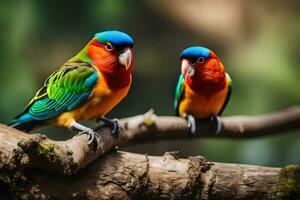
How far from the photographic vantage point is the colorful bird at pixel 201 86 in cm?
186

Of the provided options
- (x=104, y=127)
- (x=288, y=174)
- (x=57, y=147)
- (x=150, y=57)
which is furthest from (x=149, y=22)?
(x=57, y=147)

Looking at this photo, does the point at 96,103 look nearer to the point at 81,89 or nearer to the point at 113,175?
the point at 81,89

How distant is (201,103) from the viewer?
233 cm

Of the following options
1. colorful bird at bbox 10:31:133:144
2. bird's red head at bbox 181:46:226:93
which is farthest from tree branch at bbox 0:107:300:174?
bird's red head at bbox 181:46:226:93

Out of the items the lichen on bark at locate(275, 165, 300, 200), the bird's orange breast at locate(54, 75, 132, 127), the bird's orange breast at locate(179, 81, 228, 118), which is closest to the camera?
the lichen on bark at locate(275, 165, 300, 200)

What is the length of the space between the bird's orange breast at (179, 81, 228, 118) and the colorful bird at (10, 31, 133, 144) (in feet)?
Result: 1.91

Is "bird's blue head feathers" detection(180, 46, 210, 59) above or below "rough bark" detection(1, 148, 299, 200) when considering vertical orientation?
above

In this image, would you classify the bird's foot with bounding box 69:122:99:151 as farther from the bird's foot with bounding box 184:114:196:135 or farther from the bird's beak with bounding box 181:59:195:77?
the bird's foot with bounding box 184:114:196:135

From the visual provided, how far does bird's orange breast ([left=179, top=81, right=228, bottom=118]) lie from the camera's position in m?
2.28

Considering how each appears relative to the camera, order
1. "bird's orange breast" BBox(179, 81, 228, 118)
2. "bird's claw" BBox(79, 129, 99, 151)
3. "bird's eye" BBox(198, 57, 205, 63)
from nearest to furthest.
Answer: "bird's claw" BBox(79, 129, 99, 151), "bird's eye" BBox(198, 57, 205, 63), "bird's orange breast" BBox(179, 81, 228, 118)

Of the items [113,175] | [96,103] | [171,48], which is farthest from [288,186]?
[171,48]

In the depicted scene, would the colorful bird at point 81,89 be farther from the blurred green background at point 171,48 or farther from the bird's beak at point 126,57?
the blurred green background at point 171,48

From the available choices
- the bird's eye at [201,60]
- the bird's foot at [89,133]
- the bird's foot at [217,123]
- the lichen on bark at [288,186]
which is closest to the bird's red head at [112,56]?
the bird's foot at [89,133]

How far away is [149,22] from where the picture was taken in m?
3.71
